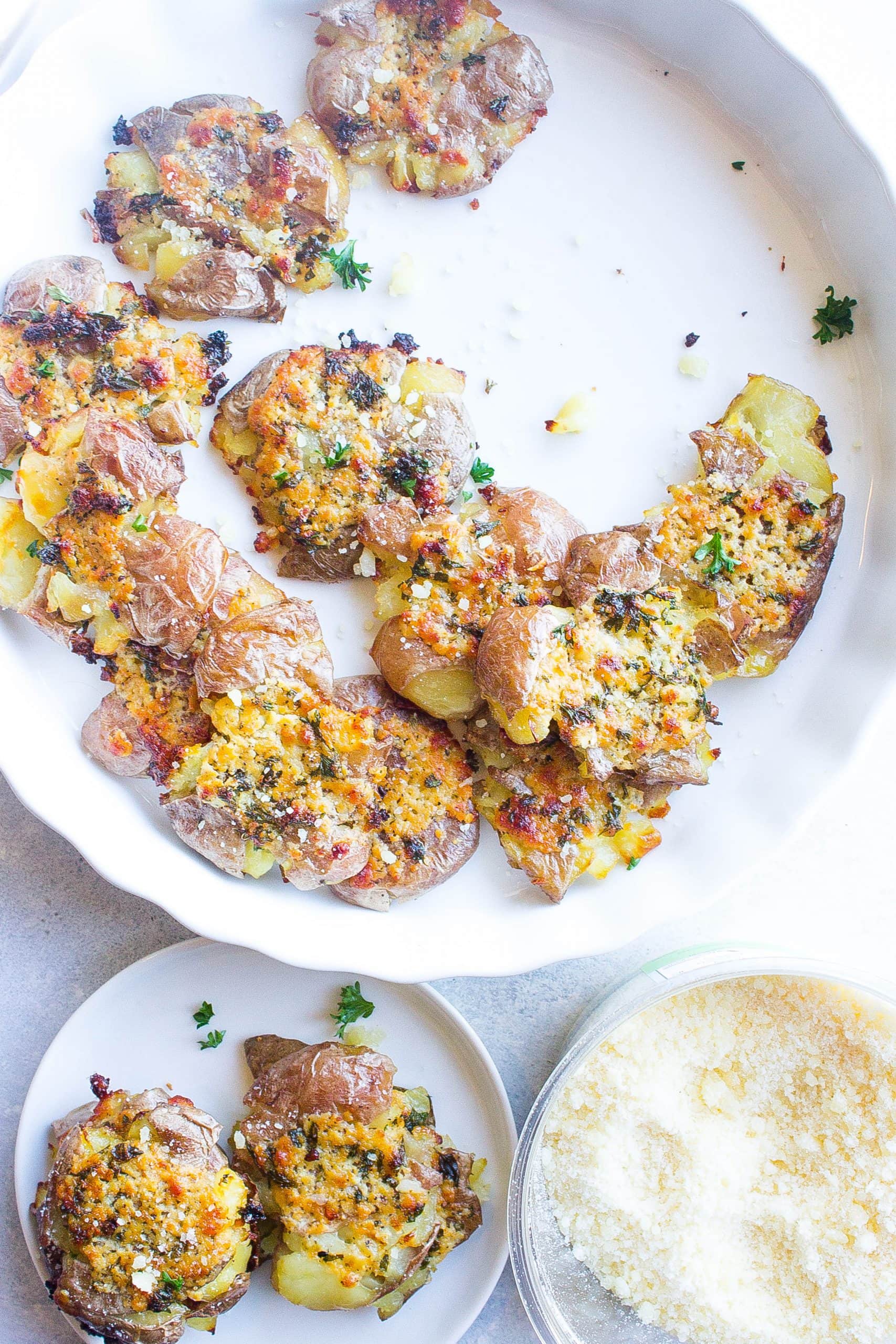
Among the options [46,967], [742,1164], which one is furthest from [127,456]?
[742,1164]

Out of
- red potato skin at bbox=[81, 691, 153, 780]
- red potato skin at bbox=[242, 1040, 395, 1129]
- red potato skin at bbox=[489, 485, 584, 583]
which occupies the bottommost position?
red potato skin at bbox=[242, 1040, 395, 1129]

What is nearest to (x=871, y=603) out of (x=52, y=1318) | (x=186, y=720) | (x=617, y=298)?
(x=617, y=298)

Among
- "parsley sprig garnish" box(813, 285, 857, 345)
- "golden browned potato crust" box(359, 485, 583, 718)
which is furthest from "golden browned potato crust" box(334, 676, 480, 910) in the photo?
"parsley sprig garnish" box(813, 285, 857, 345)

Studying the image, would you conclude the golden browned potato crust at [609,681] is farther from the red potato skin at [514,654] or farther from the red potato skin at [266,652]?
the red potato skin at [266,652]

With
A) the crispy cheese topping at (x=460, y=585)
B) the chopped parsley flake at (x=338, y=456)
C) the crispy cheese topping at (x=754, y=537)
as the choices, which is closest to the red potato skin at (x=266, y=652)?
the crispy cheese topping at (x=460, y=585)

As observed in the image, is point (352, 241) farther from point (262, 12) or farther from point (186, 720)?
point (186, 720)

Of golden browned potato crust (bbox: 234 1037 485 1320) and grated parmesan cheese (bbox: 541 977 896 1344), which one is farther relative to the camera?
grated parmesan cheese (bbox: 541 977 896 1344)

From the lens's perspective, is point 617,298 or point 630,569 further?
point 617,298

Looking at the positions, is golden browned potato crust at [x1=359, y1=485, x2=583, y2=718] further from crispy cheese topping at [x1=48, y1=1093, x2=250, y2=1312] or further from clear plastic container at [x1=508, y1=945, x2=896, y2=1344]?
crispy cheese topping at [x1=48, y1=1093, x2=250, y2=1312]
